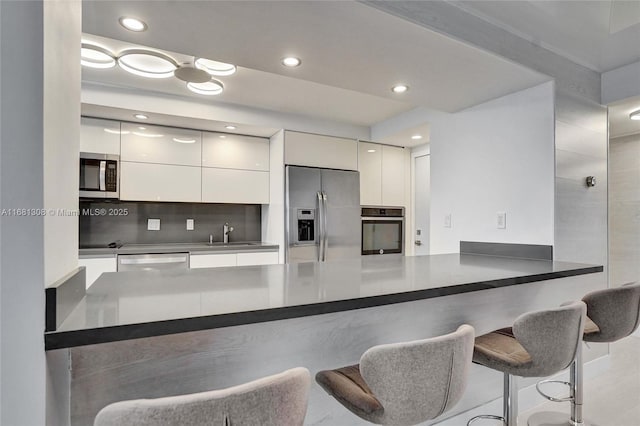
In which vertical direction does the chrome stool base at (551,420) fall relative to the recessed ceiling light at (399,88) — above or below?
below

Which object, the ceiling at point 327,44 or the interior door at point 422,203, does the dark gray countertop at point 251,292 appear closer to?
the ceiling at point 327,44

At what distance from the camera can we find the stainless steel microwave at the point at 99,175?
306 centimetres

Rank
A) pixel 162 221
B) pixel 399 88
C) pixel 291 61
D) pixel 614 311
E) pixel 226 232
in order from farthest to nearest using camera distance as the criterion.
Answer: pixel 226 232, pixel 162 221, pixel 399 88, pixel 291 61, pixel 614 311

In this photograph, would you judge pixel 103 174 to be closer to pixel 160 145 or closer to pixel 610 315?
pixel 160 145

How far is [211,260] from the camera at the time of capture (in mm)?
3361

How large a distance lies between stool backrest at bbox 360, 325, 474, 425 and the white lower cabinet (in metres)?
2.82

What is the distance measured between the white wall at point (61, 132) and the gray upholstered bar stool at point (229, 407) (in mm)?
344

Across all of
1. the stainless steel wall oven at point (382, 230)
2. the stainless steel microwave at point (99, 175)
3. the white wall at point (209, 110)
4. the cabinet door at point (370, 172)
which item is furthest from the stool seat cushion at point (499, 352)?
the stainless steel microwave at point (99, 175)

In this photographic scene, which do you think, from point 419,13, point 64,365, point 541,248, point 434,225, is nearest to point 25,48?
point 64,365

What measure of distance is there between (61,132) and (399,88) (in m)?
1.93

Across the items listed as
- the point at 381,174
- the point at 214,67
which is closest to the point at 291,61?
the point at 214,67

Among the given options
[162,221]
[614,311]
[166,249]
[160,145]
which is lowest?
[614,311]

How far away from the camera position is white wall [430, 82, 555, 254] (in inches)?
86.9

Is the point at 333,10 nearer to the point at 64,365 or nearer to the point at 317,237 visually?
the point at 64,365
